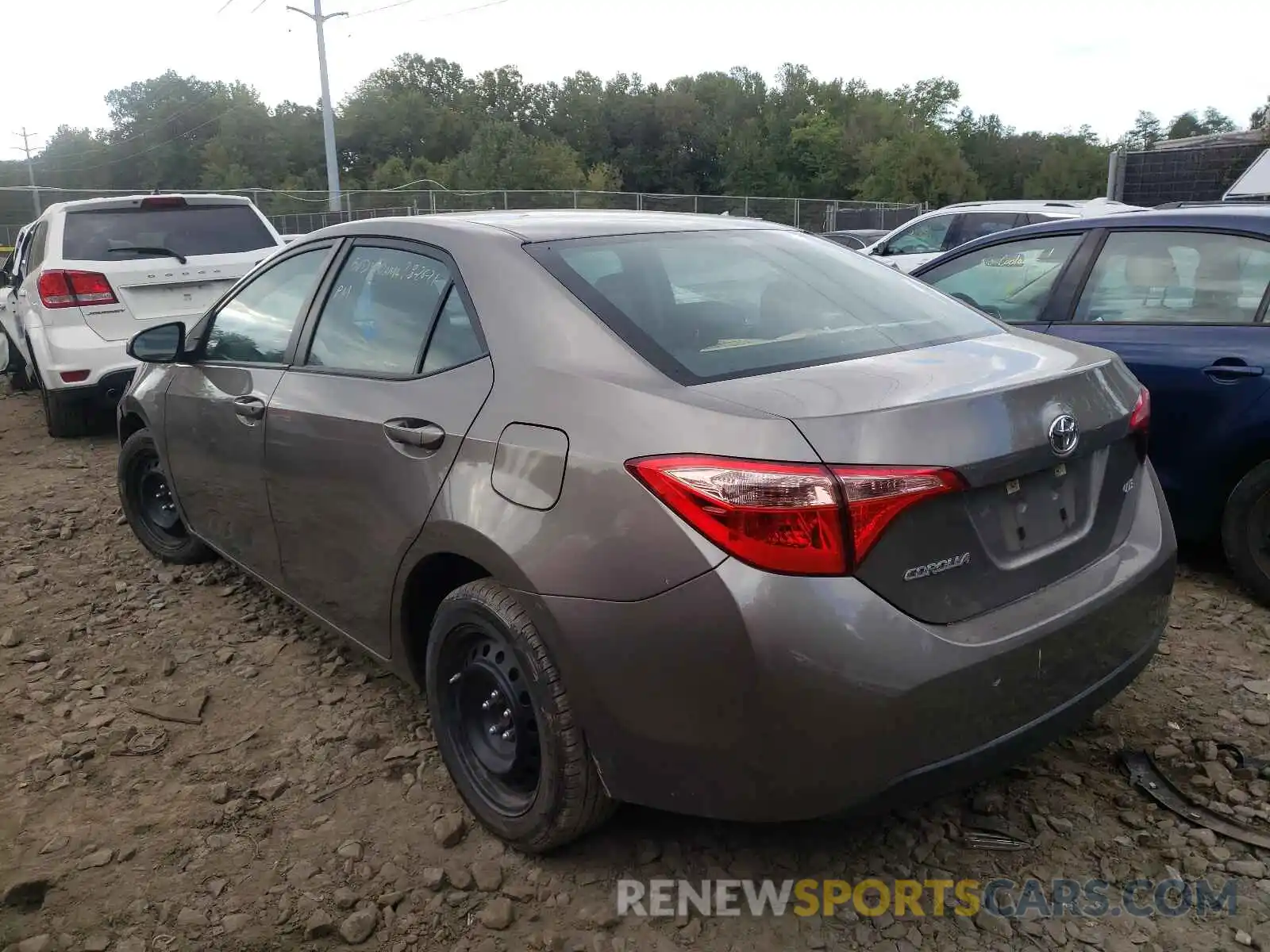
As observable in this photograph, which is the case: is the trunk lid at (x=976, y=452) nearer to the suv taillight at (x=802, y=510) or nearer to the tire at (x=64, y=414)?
the suv taillight at (x=802, y=510)

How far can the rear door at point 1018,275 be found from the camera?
4621 mm

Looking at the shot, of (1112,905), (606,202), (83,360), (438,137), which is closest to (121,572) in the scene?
(83,360)

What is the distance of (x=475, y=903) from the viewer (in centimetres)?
250

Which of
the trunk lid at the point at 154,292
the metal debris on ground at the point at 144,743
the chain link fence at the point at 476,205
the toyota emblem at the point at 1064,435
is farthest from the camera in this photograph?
the chain link fence at the point at 476,205

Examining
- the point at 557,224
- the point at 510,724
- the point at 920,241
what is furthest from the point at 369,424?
the point at 920,241

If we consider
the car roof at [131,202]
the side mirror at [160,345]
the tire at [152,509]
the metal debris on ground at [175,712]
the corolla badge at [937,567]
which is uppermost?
the car roof at [131,202]

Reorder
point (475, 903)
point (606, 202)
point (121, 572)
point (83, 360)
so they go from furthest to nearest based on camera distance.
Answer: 1. point (606, 202)
2. point (83, 360)
3. point (121, 572)
4. point (475, 903)

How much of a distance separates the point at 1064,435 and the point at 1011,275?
2.91 metres

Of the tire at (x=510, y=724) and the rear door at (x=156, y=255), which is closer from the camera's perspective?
the tire at (x=510, y=724)

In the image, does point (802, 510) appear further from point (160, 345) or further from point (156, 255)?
point (156, 255)

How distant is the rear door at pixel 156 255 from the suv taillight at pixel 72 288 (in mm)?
53

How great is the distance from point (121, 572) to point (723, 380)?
3.74 meters

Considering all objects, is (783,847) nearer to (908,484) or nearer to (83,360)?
(908,484)

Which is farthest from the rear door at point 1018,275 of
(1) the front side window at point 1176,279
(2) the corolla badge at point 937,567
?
(2) the corolla badge at point 937,567
